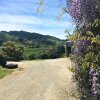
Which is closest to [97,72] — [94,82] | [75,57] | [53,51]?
[94,82]

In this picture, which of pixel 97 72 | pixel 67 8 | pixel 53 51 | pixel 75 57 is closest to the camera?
pixel 97 72

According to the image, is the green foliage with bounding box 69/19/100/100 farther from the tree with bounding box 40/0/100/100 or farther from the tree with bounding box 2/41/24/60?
the tree with bounding box 2/41/24/60

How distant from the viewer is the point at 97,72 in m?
7.48

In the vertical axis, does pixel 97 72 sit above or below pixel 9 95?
above

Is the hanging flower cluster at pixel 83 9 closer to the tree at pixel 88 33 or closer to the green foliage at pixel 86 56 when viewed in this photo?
the tree at pixel 88 33

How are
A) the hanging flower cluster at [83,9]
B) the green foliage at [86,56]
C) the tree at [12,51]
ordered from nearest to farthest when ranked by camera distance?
the green foliage at [86,56] < the hanging flower cluster at [83,9] < the tree at [12,51]

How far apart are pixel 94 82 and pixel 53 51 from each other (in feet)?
320

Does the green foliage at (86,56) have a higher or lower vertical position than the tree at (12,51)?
higher

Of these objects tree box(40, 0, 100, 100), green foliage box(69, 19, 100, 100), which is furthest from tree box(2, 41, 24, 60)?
tree box(40, 0, 100, 100)

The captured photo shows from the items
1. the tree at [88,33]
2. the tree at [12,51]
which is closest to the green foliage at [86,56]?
the tree at [88,33]

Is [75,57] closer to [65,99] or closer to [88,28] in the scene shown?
[88,28]

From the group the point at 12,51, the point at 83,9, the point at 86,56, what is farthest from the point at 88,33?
the point at 12,51

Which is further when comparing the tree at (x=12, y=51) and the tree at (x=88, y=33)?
the tree at (x=12, y=51)

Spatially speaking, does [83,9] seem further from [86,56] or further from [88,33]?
[86,56]
